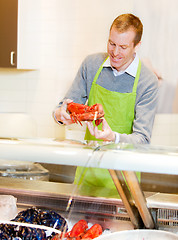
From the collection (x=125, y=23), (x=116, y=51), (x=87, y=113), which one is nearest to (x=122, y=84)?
(x=116, y=51)

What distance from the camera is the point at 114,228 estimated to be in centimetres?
119

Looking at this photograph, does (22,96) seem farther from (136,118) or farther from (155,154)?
(155,154)

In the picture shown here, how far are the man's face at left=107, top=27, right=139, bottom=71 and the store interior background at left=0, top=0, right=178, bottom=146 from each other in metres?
1.61

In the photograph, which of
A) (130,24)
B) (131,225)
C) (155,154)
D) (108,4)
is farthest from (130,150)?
(108,4)

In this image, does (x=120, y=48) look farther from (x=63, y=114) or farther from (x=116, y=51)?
(x=63, y=114)

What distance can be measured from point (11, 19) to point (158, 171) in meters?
3.23

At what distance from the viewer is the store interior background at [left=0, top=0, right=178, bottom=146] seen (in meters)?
3.79

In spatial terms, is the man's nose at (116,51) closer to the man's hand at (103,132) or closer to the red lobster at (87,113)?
the red lobster at (87,113)

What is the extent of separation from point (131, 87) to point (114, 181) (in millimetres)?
1071

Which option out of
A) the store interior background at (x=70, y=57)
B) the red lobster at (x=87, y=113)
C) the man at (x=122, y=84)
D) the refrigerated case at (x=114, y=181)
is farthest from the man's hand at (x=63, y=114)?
the store interior background at (x=70, y=57)

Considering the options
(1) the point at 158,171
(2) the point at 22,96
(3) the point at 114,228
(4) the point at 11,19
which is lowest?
(2) the point at 22,96

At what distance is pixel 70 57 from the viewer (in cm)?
400

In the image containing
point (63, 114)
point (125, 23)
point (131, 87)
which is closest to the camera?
point (63, 114)

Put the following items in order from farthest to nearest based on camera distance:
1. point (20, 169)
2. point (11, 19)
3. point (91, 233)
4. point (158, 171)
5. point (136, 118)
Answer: point (11, 19)
point (136, 118)
point (20, 169)
point (91, 233)
point (158, 171)
